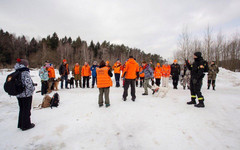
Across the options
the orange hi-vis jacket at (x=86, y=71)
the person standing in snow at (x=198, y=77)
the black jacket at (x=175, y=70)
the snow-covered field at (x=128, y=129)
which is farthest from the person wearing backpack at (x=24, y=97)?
the black jacket at (x=175, y=70)

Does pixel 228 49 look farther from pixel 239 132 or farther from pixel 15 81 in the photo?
pixel 15 81

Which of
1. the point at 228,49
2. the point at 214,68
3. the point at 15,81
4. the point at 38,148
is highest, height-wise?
the point at 228,49

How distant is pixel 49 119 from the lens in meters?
3.91

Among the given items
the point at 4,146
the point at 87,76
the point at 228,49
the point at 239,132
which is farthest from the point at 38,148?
the point at 228,49

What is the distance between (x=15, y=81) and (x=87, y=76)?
692 centimetres

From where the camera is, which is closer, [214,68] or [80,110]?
[80,110]

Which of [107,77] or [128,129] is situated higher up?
[107,77]

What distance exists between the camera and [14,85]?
3000mm

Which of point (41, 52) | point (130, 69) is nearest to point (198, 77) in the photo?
point (130, 69)

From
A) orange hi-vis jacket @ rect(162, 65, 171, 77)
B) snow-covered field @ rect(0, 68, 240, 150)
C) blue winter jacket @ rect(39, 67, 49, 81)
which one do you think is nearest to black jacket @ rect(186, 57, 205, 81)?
snow-covered field @ rect(0, 68, 240, 150)

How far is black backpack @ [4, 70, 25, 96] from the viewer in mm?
2967

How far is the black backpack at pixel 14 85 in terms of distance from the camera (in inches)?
117

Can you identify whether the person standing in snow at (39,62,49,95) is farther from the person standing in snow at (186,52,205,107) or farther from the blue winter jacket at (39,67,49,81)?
the person standing in snow at (186,52,205,107)

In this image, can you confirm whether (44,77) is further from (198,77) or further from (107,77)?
(198,77)
